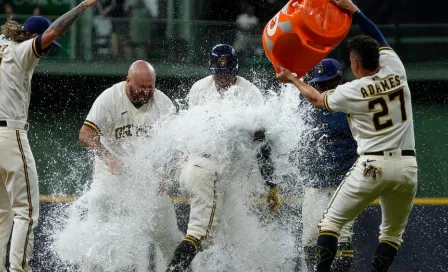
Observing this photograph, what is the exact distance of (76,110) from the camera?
42.7ft

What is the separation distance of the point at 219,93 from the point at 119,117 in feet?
3.04

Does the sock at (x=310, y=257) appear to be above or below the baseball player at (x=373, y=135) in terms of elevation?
below

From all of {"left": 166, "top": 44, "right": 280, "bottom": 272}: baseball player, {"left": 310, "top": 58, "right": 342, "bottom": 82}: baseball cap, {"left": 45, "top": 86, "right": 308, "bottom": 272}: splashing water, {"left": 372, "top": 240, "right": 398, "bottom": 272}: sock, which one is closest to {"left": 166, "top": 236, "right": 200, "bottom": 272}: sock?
{"left": 166, "top": 44, "right": 280, "bottom": 272}: baseball player

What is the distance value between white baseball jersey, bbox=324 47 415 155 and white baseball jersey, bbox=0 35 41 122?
99.8 inches

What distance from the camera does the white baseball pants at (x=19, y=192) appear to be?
21.5ft

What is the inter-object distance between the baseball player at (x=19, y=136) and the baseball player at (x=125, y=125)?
26.9 inches

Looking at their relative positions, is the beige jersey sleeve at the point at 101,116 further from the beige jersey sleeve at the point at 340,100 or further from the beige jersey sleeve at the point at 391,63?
the beige jersey sleeve at the point at 391,63

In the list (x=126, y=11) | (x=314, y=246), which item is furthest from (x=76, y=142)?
(x=314, y=246)

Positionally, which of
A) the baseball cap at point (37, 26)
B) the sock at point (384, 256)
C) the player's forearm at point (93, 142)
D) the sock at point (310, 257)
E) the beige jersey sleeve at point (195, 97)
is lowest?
the sock at point (310, 257)

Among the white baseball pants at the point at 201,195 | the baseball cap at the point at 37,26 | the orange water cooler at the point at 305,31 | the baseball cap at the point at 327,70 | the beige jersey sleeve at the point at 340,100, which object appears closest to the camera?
the orange water cooler at the point at 305,31

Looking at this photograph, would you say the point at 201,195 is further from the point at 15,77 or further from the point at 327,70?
the point at 15,77

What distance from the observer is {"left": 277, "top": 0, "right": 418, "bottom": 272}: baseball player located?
6031mm

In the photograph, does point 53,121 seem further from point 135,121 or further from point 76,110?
point 135,121

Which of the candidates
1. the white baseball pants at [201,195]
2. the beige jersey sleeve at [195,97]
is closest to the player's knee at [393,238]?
the white baseball pants at [201,195]
